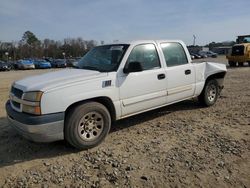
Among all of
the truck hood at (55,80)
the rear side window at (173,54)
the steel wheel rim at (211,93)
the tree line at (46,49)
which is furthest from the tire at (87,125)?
the tree line at (46,49)

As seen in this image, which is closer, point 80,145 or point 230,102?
point 80,145

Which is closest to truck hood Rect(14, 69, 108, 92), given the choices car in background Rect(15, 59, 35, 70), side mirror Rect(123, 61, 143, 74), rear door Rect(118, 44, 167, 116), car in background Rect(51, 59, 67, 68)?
side mirror Rect(123, 61, 143, 74)

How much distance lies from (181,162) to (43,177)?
1971 mm

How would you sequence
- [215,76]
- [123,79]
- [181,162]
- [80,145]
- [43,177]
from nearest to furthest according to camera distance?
[43,177], [181,162], [80,145], [123,79], [215,76]

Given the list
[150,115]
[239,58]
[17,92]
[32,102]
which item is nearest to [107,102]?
[32,102]

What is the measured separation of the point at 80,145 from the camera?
4512mm

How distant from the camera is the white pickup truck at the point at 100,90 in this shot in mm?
4211

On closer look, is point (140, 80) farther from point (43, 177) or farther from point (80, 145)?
point (43, 177)

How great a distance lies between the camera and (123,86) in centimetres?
501

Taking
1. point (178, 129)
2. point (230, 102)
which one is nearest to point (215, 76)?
point (230, 102)

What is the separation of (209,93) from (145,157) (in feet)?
11.8

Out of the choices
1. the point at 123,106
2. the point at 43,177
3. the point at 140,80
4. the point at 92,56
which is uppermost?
the point at 92,56

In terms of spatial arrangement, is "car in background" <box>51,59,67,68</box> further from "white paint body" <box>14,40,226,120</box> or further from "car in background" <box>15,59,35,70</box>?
"white paint body" <box>14,40,226,120</box>

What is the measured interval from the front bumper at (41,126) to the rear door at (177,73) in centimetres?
256
